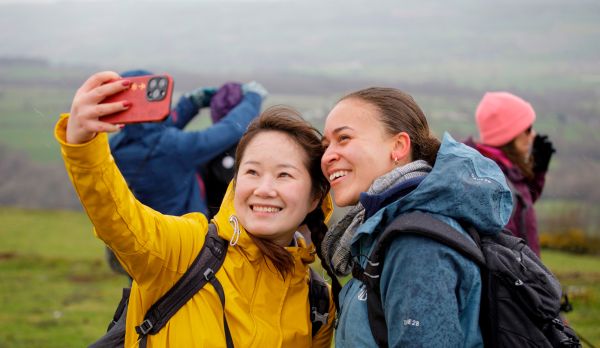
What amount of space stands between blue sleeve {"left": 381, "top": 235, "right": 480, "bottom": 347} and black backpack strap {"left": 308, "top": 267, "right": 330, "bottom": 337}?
88 cm

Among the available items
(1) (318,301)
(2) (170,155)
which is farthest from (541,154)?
(1) (318,301)

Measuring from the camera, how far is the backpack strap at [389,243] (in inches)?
89.6

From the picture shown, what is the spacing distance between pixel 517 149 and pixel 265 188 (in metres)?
3.57

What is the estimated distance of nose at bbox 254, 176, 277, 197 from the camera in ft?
9.82

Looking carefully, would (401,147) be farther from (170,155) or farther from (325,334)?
(170,155)

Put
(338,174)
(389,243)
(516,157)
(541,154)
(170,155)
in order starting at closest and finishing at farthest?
(389,243) → (338,174) → (170,155) → (516,157) → (541,154)

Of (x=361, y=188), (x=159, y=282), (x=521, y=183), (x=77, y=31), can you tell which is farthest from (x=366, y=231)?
(x=77, y=31)

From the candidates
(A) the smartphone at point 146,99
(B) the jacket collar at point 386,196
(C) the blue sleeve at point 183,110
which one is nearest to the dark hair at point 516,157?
(C) the blue sleeve at point 183,110

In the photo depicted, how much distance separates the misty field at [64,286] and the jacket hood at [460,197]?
7133 mm

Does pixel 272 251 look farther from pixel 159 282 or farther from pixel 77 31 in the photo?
pixel 77 31

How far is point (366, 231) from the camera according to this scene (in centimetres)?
245

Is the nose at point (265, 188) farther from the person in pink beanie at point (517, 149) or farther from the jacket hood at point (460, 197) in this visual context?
the person in pink beanie at point (517, 149)

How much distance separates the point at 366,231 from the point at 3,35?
414 feet

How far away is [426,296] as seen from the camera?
223cm
